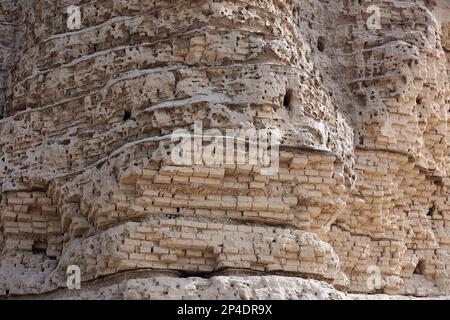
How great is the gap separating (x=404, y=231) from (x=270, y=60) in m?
3.85

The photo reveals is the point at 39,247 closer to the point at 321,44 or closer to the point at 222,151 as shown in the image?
the point at 222,151

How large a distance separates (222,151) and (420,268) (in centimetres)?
485

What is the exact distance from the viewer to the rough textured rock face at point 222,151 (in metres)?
9.70

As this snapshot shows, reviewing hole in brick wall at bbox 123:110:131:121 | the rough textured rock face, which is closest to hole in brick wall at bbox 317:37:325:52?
the rough textured rock face

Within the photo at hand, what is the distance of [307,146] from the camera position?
33.3ft

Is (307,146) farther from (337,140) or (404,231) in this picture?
(404,231)

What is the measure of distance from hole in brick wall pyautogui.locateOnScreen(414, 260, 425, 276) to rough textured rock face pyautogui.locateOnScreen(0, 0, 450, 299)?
44mm

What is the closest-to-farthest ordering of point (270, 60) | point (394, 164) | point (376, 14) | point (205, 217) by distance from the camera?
point (205, 217)
point (270, 60)
point (394, 164)
point (376, 14)

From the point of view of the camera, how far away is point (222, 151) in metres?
9.73

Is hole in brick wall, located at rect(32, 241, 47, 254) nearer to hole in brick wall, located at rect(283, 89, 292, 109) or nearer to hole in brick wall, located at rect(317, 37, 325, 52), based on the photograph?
hole in brick wall, located at rect(283, 89, 292, 109)

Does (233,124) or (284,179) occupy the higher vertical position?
(233,124)

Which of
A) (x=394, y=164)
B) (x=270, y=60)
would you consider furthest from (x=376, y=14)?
(x=270, y=60)

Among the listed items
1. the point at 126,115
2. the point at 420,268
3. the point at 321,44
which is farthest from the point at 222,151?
the point at 420,268

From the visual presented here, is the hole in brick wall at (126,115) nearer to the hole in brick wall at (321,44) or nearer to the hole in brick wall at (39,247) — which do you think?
the hole in brick wall at (39,247)
